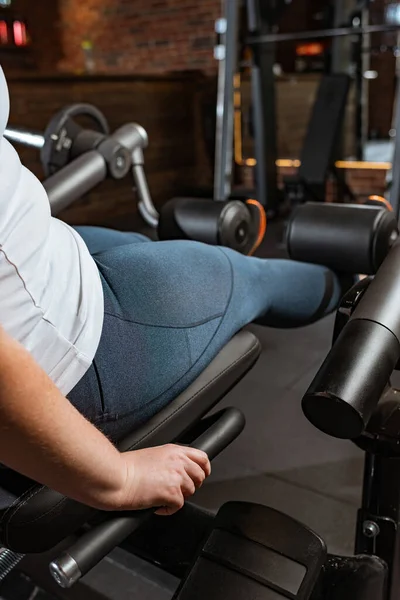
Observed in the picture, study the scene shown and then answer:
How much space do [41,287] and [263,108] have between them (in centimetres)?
300

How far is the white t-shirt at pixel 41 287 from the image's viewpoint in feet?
1.98

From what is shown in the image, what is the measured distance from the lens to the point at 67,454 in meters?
0.55

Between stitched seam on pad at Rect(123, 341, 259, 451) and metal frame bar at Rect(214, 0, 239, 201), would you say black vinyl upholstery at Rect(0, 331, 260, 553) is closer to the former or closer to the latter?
stitched seam on pad at Rect(123, 341, 259, 451)

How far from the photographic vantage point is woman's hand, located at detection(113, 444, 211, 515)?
0.62 metres

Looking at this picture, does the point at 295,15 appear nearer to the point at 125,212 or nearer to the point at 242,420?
the point at 125,212

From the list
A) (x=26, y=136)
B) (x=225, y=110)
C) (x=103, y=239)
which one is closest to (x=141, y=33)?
(x=225, y=110)

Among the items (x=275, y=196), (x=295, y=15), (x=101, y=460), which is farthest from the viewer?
(x=295, y=15)

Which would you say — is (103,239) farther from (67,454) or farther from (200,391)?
(67,454)

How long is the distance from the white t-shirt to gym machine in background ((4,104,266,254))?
50 centimetres

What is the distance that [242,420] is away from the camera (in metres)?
0.84

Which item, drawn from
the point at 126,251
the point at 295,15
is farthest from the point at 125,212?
the point at 126,251

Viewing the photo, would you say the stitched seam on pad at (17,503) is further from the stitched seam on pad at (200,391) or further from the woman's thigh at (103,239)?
the woman's thigh at (103,239)

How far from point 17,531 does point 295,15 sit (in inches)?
204

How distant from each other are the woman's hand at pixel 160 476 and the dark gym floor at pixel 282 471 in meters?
0.63
